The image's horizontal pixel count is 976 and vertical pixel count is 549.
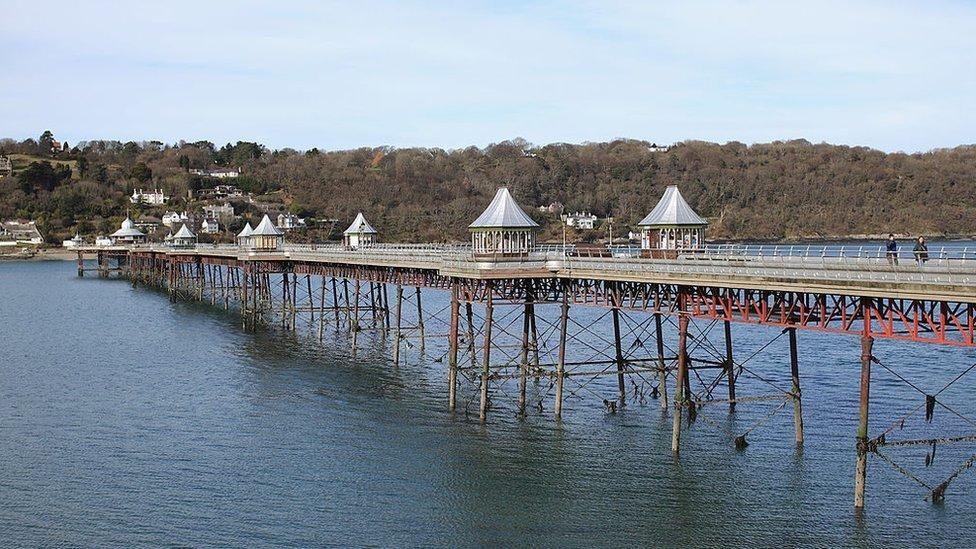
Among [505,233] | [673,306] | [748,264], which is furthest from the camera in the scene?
[505,233]

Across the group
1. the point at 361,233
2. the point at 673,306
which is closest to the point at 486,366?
the point at 673,306

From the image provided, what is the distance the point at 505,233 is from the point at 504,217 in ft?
2.70

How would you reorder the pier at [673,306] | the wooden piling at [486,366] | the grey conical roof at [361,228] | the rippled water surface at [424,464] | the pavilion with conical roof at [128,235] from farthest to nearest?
the pavilion with conical roof at [128,235]
the grey conical roof at [361,228]
the wooden piling at [486,366]
the rippled water surface at [424,464]
the pier at [673,306]

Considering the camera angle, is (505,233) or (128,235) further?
(128,235)

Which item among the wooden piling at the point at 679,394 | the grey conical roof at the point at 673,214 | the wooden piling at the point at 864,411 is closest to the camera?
the wooden piling at the point at 864,411

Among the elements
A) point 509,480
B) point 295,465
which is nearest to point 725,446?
point 509,480

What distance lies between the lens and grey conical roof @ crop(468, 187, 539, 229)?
1937 inches

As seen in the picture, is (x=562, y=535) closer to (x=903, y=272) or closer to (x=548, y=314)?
(x=903, y=272)

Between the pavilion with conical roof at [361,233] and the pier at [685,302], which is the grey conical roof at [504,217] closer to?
the pier at [685,302]

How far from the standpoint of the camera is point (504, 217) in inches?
1949

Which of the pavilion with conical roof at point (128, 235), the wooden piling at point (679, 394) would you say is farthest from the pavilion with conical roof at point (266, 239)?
the pavilion with conical roof at point (128, 235)

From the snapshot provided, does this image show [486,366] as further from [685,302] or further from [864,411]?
[864,411]

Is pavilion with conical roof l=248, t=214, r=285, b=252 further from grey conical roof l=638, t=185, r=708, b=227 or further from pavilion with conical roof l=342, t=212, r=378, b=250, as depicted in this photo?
grey conical roof l=638, t=185, r=708, b=227

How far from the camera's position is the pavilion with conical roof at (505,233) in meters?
49.3
